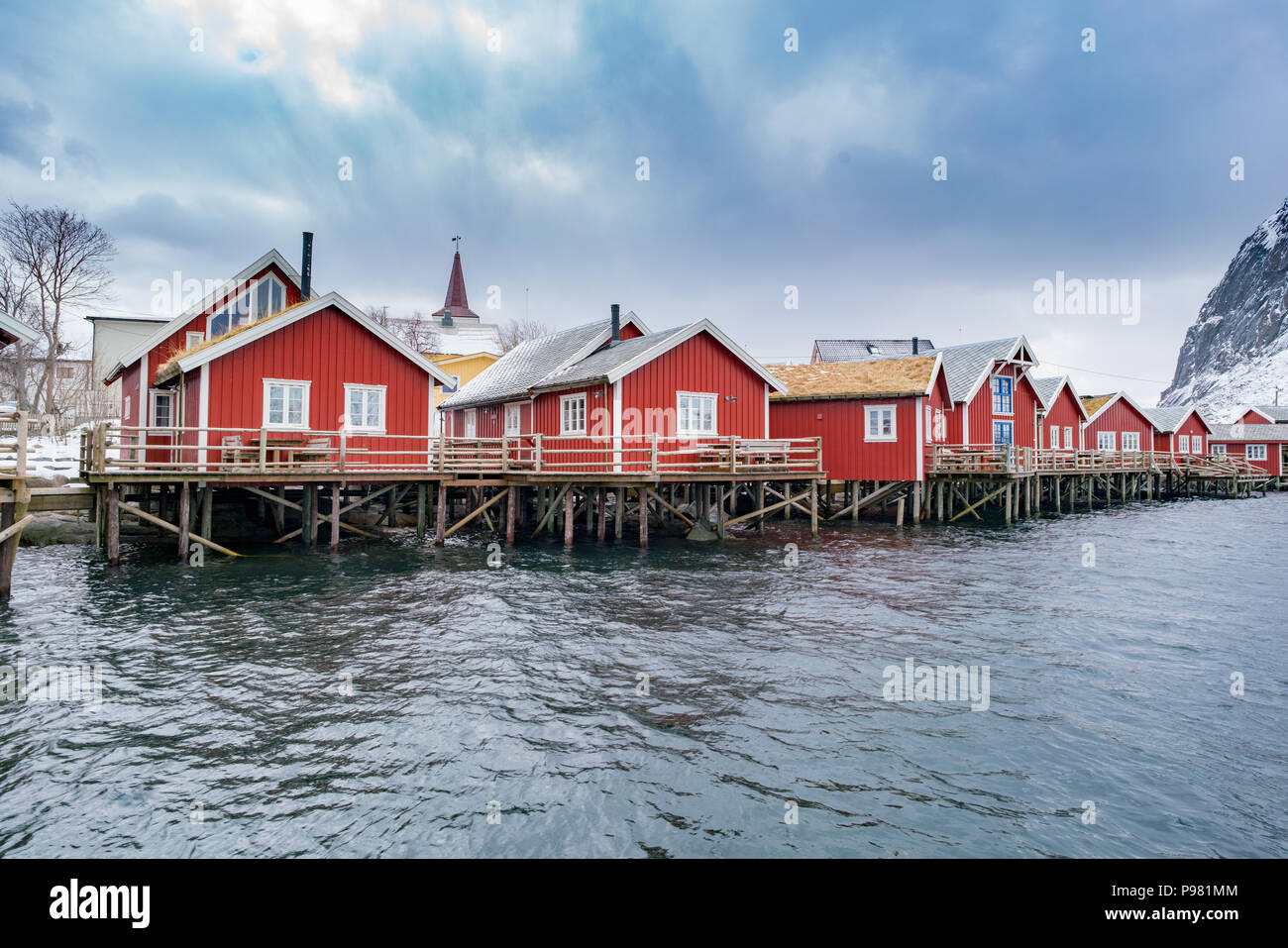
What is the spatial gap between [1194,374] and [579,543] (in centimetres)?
18861

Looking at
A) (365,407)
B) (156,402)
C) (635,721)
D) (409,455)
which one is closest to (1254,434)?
(409,455)

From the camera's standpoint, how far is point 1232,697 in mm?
9320

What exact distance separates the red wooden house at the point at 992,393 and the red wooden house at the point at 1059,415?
1.95 m

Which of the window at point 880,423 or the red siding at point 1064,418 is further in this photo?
the red siding at point 1064,418

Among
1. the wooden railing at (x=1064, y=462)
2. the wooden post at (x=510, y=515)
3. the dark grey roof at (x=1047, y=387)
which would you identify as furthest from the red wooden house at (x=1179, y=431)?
the wooden post at (x=510, y=515)

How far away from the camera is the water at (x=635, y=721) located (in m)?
6.19

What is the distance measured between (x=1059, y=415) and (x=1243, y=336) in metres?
154

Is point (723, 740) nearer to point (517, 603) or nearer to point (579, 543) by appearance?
point (517, 603)

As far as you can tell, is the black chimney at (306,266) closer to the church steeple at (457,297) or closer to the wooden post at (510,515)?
the wooden post at (510,515)

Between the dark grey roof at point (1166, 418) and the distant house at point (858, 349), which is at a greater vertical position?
the distant house at point (858, 349)

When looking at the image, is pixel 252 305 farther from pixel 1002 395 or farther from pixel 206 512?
pixel 1002 395

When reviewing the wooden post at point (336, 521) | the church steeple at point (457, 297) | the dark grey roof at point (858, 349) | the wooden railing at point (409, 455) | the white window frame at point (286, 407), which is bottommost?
the wooden post at point (336, 521)

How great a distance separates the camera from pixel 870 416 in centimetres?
2973
